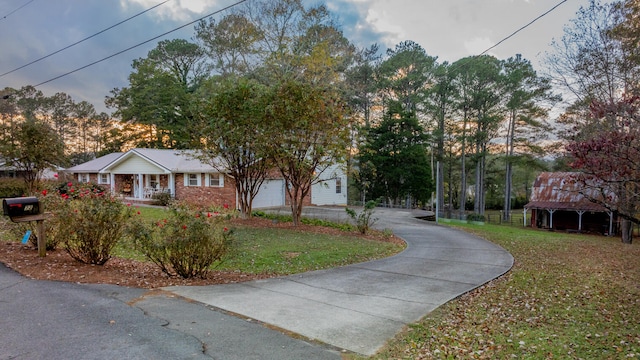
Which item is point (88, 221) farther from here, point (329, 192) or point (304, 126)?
point (329, 192)

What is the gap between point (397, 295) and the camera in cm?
594

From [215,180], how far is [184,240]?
16.8 m

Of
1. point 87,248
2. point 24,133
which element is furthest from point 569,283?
point 24,133

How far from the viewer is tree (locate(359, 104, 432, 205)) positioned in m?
32.7

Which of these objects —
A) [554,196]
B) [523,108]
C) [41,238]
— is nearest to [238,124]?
[41,238]

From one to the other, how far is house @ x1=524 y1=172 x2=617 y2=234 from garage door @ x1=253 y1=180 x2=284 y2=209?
1931 cm

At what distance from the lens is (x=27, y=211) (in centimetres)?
682

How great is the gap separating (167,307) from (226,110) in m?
11.1

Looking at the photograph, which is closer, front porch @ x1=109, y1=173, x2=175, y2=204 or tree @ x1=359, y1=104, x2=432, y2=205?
front porch @ x1=109, y1=173, x2=175, y2=204

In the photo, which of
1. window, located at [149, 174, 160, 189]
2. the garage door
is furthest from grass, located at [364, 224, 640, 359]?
window, located at [149, 174, 160, 189]

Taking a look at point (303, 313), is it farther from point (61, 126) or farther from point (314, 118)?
point (61, 126)

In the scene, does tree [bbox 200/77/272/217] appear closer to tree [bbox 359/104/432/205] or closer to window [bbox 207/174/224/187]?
window [bbox 207/174/224/187]

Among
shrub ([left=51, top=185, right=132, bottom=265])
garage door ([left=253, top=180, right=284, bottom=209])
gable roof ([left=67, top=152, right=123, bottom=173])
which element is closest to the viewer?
shrub ([left=51, top=185, right=132, bottom=265])

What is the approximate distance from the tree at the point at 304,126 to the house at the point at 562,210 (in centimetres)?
1998
